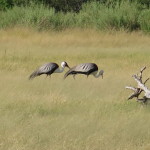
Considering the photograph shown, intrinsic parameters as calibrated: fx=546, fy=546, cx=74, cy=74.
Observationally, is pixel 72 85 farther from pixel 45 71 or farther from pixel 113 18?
pixel 113 18

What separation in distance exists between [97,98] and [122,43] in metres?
11.6

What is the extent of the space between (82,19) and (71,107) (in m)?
17.1

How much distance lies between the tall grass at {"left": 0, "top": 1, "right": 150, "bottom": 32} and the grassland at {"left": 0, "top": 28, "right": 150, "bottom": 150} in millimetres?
7238

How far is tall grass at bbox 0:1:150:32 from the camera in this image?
79.2ft

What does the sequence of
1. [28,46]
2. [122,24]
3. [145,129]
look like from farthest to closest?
[122,24] < [28,46] < [145,129]

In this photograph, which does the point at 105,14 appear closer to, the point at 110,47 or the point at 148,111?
the point at 110,47

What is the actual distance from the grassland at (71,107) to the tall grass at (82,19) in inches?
285

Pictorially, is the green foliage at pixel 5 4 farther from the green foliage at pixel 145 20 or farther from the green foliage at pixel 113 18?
the green foliage at pixel 145 20

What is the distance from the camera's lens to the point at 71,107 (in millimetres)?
8523

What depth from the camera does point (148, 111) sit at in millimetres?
8141

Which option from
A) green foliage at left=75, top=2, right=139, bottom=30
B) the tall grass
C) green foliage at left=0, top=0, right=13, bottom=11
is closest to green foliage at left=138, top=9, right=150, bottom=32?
the tall grass

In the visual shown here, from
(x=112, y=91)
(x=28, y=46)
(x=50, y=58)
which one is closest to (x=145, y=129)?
(x=112, y=91)

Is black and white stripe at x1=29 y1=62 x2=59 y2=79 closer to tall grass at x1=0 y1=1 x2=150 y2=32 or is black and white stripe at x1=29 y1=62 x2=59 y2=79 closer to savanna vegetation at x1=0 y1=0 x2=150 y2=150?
savanna vegetation at x1=0 y1=0 x2=150 y2=150

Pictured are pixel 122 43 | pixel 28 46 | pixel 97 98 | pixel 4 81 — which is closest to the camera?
pixel 97 98
